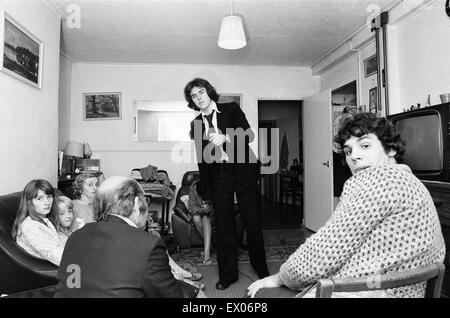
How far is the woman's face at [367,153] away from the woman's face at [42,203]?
1.81 m

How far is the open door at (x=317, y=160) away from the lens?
3988 mm

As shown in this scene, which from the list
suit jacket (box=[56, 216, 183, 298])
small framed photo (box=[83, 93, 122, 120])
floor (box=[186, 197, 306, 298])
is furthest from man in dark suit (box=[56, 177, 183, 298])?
small framed photo (box=[83, 93, 122, 120])

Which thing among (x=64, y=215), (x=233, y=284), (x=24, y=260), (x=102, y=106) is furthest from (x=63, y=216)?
(x=102, y=106)

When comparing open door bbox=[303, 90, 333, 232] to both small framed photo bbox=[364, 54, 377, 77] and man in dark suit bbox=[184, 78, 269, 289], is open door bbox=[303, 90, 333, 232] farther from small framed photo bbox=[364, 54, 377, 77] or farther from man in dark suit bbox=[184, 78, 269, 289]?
man in dark suit bbox=[184, 78, 269, 289]

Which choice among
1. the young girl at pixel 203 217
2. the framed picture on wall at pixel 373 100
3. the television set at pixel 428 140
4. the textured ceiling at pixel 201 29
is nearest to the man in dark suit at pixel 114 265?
the television set at pixel 428 140

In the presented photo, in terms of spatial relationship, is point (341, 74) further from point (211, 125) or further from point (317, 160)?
point (211, 125)

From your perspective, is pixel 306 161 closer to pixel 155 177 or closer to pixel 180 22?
pixel 155 177

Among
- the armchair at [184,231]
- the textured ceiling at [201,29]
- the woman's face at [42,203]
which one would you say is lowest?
the armchair at [184,231]

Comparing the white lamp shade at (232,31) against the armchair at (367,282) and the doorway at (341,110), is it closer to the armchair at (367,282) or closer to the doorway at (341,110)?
the doorway at (341,110)

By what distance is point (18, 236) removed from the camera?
1.69 metres

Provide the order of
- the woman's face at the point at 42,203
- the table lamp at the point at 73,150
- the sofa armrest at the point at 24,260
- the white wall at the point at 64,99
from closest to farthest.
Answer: the sofa armrest at the point at 24,260 → the woman's face at the point at 42,203 → the table lamp at the point at 73,150 → the white wall at the point at 64,99
